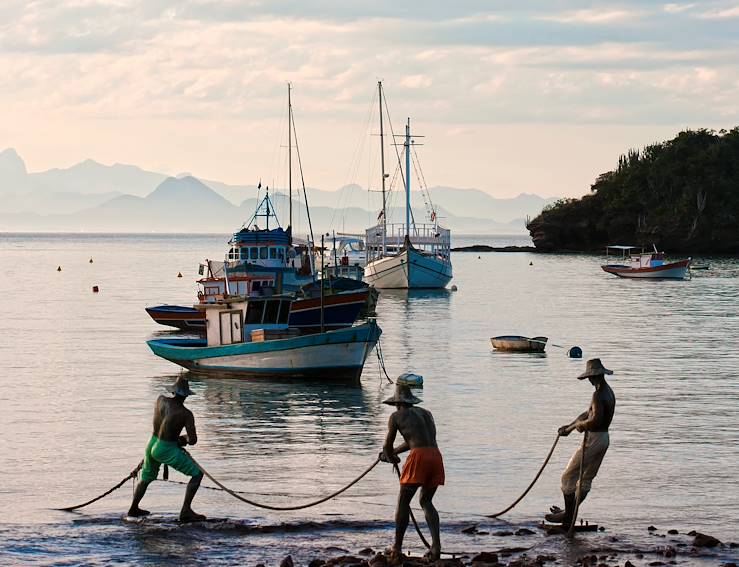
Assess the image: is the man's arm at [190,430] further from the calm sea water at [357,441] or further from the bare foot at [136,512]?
the bare foot at [136,512]

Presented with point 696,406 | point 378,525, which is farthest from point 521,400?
point 378,525

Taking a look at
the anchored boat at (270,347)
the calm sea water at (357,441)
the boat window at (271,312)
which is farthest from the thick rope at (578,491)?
the boat window at (271,312)

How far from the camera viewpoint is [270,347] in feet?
126

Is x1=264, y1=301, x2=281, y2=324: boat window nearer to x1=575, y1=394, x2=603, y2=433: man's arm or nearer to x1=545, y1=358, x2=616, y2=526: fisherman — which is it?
x1=545, y1=358, x2=616, y2=526: fisherman

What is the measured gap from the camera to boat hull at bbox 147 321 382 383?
3819cm

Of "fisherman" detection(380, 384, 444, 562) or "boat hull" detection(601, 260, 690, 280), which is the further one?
"boat hull" detection(601, 260, 690, 280)

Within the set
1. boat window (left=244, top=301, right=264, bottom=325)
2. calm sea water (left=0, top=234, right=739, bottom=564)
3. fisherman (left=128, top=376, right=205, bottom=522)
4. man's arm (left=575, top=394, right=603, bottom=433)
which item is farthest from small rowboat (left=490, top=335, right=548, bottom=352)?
fisherman (left=128, top=376, right=205, bottom=522)

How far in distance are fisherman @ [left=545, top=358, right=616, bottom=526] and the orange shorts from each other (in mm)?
2322

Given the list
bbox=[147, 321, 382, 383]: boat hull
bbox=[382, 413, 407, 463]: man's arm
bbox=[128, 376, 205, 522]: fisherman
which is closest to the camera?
bbox=[382, 413, 407, 463]: man's arm

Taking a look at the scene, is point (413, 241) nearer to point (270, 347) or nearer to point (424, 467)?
point (270, 347)

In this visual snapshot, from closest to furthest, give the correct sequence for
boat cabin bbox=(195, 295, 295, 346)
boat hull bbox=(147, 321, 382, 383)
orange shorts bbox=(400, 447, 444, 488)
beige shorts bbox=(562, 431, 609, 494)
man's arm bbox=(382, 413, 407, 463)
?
orange shorts bbox=(400, 447, 444, 488) → man's arm bbox=(382, 413, 407, 463) → beige shorts bbox=(562, 431, 609, 494) → boat hull bbox=(147, 321, 382, 383) → boat cabin bbox=(195, 295, 295, 346)

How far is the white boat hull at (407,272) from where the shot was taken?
3977 inches

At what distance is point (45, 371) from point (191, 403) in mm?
11130

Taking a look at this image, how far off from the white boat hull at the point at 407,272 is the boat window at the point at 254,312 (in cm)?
6049
